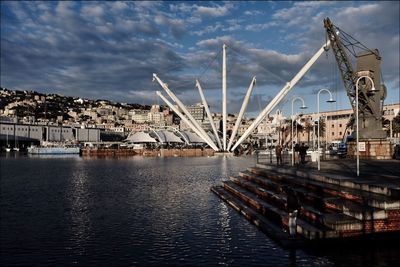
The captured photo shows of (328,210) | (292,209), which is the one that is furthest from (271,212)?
(292,209)

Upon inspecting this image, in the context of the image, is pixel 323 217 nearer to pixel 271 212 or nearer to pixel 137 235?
pixel 271 212

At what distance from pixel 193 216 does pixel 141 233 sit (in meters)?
3.50

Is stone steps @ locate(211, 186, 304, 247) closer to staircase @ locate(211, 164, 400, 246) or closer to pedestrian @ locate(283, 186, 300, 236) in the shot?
staircase @ locate(211, 164, 400, 246)

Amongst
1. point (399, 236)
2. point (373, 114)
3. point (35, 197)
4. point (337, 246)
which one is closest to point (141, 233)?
point (337, 246)

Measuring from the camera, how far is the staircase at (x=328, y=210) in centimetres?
1133

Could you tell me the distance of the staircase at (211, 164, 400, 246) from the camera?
11.3 metres

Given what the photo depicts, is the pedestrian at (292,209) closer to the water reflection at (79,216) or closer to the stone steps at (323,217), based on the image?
the stone steps at (323,217)

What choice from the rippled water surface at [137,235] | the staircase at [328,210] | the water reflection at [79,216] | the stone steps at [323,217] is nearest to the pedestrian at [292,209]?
the staircase at [328,210]

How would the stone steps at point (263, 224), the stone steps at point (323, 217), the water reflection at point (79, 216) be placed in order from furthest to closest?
the water reflection at point (79, 216) → the stone steps at point (263, 224) → the stone steps at point (323, 217)

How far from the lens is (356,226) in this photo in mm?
11273

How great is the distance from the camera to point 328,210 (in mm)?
12930

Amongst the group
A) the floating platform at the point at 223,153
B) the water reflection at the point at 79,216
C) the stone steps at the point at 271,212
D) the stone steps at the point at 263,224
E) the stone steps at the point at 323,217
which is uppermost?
the floating platform at the point at 223,153

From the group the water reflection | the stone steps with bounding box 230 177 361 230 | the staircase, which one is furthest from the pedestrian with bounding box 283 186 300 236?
the water reflection

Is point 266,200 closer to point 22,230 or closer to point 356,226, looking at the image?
point 356,226
